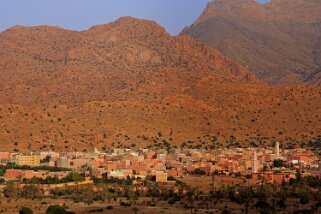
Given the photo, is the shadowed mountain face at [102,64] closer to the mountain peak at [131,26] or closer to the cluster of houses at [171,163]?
the mountain peak at [131,26]

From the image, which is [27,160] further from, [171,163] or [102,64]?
[102,64]

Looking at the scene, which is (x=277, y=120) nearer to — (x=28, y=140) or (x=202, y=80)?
(x=202, y=80)

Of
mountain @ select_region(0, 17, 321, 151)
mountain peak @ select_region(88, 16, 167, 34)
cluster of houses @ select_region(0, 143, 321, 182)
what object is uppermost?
mountain peak @ select_region(88, 16, 167, 34)

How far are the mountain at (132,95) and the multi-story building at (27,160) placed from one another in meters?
13.4

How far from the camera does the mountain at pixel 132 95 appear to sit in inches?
4269

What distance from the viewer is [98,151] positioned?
102 metres

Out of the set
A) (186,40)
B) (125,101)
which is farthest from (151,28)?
(125,101)

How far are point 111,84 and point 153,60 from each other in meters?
17.4

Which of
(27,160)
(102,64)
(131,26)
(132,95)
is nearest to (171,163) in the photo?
(27,160)

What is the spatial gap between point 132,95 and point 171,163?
39929 mm

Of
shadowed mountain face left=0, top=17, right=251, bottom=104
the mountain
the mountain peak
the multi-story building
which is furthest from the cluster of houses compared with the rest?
the mountain peak

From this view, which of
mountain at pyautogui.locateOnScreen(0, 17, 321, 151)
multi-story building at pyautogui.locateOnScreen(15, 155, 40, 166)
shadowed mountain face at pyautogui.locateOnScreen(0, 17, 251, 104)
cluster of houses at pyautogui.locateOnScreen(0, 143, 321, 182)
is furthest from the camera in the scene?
shadowed mountain face at pyautogui.locateOnScreen(0, 17, 251, 104)

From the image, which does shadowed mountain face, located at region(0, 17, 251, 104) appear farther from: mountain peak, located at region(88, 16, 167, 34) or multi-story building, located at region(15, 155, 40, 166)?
multi-story building, located at region(15, 155, 40, 166)

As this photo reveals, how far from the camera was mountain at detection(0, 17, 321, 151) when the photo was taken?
108m
